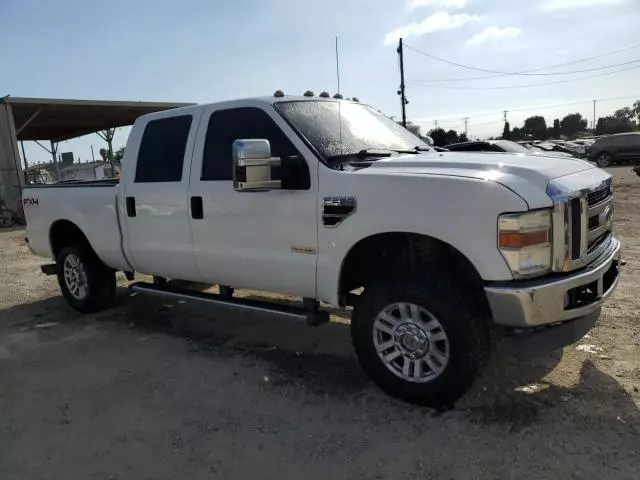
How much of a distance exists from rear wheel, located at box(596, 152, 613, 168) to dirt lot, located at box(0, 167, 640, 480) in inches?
1043

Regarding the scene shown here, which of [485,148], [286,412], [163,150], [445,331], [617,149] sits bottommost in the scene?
[286,412]

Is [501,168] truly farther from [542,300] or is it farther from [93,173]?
[93,173]

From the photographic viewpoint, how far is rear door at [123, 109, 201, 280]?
4844mm

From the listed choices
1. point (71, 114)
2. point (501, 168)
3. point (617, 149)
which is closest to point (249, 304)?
point (501, 168)

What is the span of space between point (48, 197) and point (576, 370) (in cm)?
570

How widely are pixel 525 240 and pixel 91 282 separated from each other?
15.7ft

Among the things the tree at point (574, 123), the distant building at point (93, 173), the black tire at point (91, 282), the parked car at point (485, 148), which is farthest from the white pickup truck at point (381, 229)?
Answer: the tree at point (574, 123)

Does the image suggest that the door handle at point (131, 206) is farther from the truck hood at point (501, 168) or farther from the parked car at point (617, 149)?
the parked car at point (617, 149)

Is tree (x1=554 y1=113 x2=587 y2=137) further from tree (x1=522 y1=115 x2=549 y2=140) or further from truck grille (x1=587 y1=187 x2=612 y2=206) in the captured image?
truck grille (x1=587 y1=187 x2=612 y2=206)

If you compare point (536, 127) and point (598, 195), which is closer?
point (598, 195)

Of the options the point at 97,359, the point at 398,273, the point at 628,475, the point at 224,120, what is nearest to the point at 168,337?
the point at 97,359

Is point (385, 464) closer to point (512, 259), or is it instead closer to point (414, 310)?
point (414, 310)

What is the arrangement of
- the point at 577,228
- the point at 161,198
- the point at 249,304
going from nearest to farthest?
1. the point at 577,228
2. the point at 249,304
3. the point at 161,198

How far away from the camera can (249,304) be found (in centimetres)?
460
